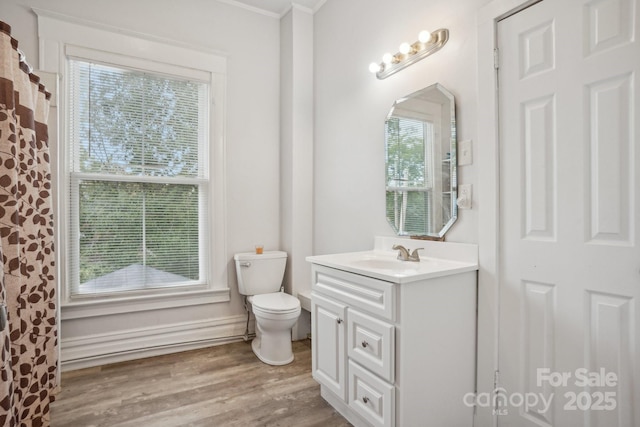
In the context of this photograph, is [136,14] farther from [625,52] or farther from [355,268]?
[625,52]

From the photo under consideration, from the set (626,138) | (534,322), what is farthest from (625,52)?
(534,322)

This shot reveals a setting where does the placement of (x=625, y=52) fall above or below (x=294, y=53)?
below

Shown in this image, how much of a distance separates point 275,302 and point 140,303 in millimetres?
1034

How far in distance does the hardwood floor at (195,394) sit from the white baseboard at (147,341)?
0.07m

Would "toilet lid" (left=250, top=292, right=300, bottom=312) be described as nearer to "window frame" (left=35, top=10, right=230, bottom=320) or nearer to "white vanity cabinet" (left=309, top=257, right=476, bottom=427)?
"window frame" (left=35, top=10, right=230, bottom=320)

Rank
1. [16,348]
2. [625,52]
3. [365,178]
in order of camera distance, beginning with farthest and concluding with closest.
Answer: [365,178], [16,348], [625,52]

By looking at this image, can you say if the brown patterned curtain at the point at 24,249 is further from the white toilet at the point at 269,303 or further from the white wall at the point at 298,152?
the white wall at the point at 298,152

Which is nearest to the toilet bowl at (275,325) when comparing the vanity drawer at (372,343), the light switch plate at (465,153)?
the vanity drawer at (372,343)

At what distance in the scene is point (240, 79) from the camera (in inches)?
117

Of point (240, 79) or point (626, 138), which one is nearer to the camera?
point (626, 138)

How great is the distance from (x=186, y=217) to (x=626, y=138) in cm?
269

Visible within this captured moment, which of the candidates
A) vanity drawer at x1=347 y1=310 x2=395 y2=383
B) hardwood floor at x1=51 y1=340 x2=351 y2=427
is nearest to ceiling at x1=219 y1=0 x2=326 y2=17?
vanity drawer at x1=347 y1=310 x2=395 y2=383

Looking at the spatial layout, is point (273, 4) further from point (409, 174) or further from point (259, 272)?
point (259, 272)

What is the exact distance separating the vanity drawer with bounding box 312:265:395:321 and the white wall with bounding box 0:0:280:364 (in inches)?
48.2
